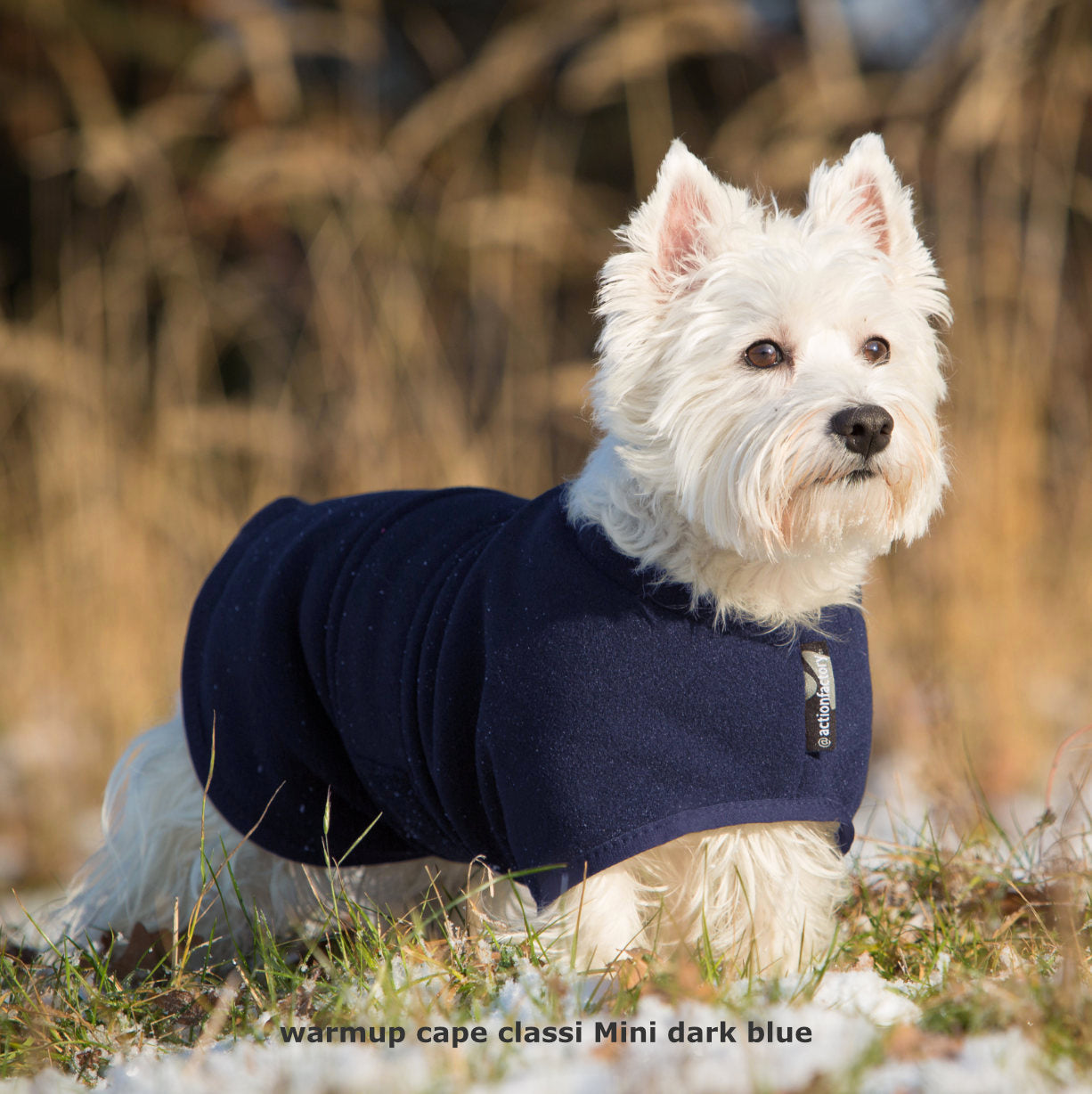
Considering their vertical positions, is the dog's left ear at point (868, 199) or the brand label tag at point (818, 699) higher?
the dog's left ear at point (868, 199)

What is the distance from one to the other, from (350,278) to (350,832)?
291 cm

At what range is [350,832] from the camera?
316 centimetres

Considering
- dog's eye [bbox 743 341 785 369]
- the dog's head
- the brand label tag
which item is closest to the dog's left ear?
the dog's head

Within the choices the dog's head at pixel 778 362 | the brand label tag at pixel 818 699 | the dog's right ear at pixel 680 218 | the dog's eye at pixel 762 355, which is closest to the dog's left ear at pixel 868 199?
the dog's head at pixel 778 362

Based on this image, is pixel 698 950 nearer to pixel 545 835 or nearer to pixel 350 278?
pixel 545 835

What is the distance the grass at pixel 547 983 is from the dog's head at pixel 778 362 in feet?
2.80

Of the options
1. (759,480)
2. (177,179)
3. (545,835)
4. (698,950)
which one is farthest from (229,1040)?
(177,179)

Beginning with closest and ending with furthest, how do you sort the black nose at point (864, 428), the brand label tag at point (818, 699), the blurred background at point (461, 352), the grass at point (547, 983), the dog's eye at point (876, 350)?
the grass at point (547, 983) < the black nose at point (864, 428) < the brand label tag at point (818, 699) < the dog's eye at point (876, 350) < the blurred background at point (461, 352)

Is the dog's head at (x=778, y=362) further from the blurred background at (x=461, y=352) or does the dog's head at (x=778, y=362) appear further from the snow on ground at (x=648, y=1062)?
the blurred background at (x=461, y=352)

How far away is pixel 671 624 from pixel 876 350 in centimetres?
76

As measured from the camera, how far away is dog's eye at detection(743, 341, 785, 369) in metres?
2.55

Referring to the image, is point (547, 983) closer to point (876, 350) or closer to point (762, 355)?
point (762, 355)

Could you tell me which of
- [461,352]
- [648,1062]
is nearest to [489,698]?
[648,1062]

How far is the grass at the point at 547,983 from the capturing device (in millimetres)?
2035
